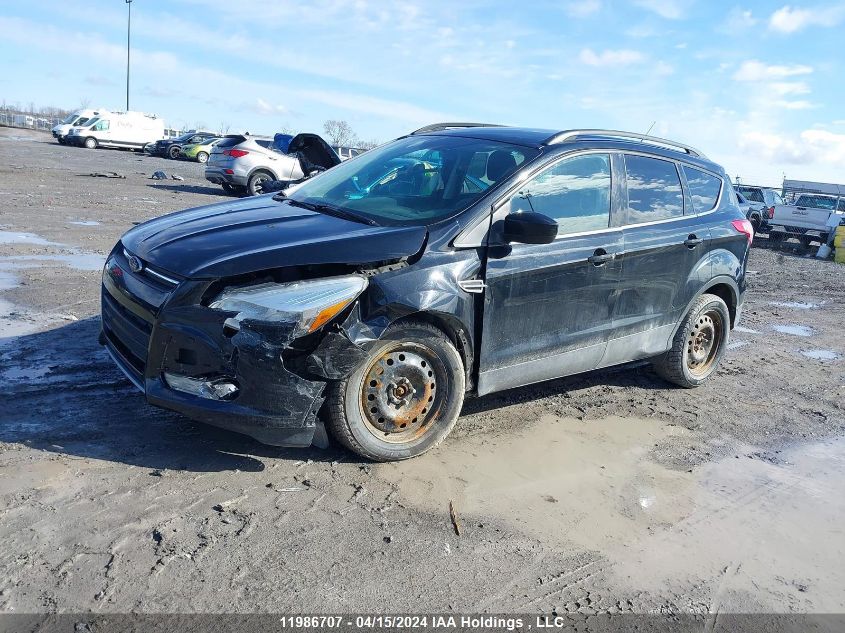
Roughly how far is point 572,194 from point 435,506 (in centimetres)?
226

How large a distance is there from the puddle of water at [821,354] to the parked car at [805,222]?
579 inches

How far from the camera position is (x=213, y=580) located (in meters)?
2.88

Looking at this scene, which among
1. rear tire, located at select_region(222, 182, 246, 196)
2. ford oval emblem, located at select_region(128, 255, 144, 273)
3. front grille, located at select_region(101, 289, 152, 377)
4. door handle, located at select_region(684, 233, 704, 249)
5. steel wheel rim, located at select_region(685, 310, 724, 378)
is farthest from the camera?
rear tire, located at select_region(222, 182, 246, 196)

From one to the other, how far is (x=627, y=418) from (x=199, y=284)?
3289 mm

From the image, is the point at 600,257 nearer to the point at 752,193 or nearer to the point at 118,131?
the point at 752,193

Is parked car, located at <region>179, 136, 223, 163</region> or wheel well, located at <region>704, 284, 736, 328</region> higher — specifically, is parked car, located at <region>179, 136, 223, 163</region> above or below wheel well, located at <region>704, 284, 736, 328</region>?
above

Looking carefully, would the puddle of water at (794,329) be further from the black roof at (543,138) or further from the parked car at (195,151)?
the parked car at (195,151)

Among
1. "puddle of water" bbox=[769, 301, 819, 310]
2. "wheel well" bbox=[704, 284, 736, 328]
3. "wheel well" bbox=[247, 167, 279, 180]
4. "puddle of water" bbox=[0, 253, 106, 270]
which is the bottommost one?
"puddle of water" bbox=[769, 301, 819, 310]

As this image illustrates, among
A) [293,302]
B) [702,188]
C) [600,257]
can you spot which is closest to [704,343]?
[702,188]

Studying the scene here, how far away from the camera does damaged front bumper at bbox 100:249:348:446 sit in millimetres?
3465

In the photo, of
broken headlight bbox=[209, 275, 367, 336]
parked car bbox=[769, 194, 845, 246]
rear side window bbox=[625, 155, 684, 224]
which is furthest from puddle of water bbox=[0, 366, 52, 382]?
parked car bbox=[769, 194, 845, 246]

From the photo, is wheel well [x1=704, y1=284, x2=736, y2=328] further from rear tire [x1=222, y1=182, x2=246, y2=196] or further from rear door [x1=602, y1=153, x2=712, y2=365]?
rear tire [x1=222, y1=182, x2=246, y2=196]

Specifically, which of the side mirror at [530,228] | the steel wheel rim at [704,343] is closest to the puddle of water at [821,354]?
the steel wheel rim at [704,343]

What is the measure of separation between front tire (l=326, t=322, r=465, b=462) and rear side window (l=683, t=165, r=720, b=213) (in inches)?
109
